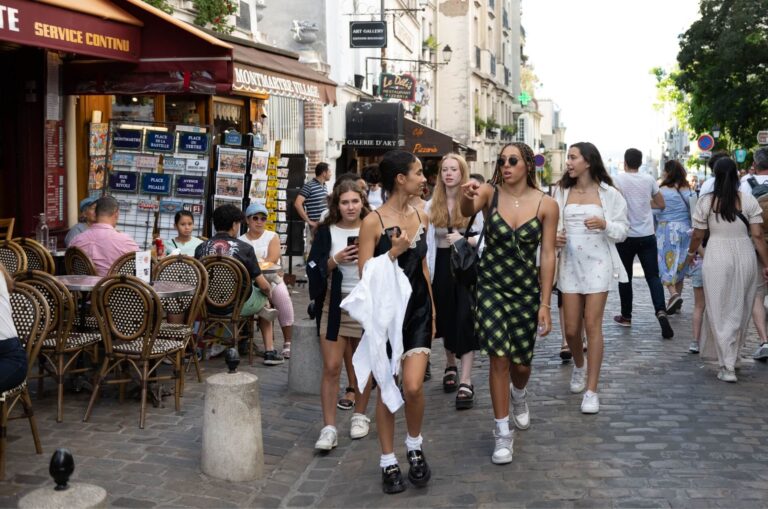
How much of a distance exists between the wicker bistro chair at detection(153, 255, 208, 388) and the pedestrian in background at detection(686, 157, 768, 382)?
13.4ft

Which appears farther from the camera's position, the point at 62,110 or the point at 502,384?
the point at 62,110

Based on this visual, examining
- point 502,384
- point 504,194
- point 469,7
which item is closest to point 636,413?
point 502,384

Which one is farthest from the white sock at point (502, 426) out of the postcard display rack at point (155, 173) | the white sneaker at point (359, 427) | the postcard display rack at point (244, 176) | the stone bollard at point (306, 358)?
the postcard display rack at point (244, 176)

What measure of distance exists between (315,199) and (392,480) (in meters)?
9.27

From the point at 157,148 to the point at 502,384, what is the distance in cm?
703

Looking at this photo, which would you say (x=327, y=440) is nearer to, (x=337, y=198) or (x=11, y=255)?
(x=337, y=198)

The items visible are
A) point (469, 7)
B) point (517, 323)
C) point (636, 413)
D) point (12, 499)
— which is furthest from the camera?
point (469, 7)

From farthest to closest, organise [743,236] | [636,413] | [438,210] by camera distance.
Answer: [743,236] → [438,210] → [636,413]

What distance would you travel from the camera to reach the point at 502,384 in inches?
226

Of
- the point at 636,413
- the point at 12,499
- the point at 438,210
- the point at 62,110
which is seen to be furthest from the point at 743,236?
the point at 62,110

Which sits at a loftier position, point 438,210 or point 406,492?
point 438,210

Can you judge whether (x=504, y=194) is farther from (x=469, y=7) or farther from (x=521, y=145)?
(x=469, y=7)

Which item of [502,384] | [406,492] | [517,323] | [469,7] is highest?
[469,7]

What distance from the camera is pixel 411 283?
5.46 meters
